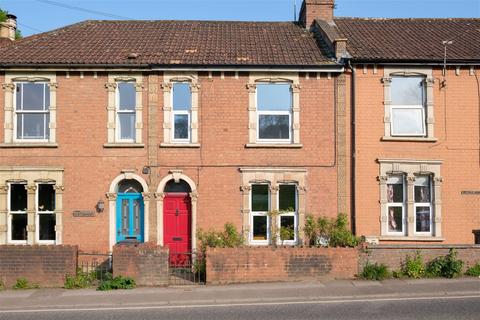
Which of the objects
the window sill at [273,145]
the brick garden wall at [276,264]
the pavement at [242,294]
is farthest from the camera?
the window sill at [273,145]

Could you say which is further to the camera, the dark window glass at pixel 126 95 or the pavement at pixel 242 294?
the dark window glass at pixel 126 95

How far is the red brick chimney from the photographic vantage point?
20328 mm

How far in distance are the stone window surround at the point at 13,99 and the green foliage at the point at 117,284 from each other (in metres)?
5.47

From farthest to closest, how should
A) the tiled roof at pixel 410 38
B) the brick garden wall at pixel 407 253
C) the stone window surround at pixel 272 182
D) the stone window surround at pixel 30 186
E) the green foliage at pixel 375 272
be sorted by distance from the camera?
the tiled roof at pixel 410 38
the stone window surround at pixel 272 182
the stone window surround at pixel 30 186
the brick garden wall at pixel 407 253
the green foliage at pixel 375 272

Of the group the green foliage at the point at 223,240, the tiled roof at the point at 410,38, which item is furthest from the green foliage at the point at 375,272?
the tiled roof at the point at 410,38

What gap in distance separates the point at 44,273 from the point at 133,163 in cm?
441

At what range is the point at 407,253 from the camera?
14125mm

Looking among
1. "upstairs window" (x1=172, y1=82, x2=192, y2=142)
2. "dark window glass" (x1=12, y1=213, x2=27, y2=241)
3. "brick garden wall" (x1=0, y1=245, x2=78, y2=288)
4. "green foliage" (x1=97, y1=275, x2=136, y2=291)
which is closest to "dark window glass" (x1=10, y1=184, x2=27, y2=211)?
"dark window glass" (x1=12, y1=213, x2=27, y2=241)

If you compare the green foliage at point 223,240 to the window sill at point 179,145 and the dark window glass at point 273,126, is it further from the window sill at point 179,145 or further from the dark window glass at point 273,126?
the dark window glass at point 273,126

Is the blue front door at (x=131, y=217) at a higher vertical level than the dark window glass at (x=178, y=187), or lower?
lower

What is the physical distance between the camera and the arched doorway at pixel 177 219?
16.4 m

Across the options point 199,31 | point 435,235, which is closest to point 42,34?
point 199,31

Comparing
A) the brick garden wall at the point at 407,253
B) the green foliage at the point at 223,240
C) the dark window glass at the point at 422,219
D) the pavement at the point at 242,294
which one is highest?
the dark window glass at the point at 422,219

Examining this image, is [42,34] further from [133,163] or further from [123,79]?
[133,163]
